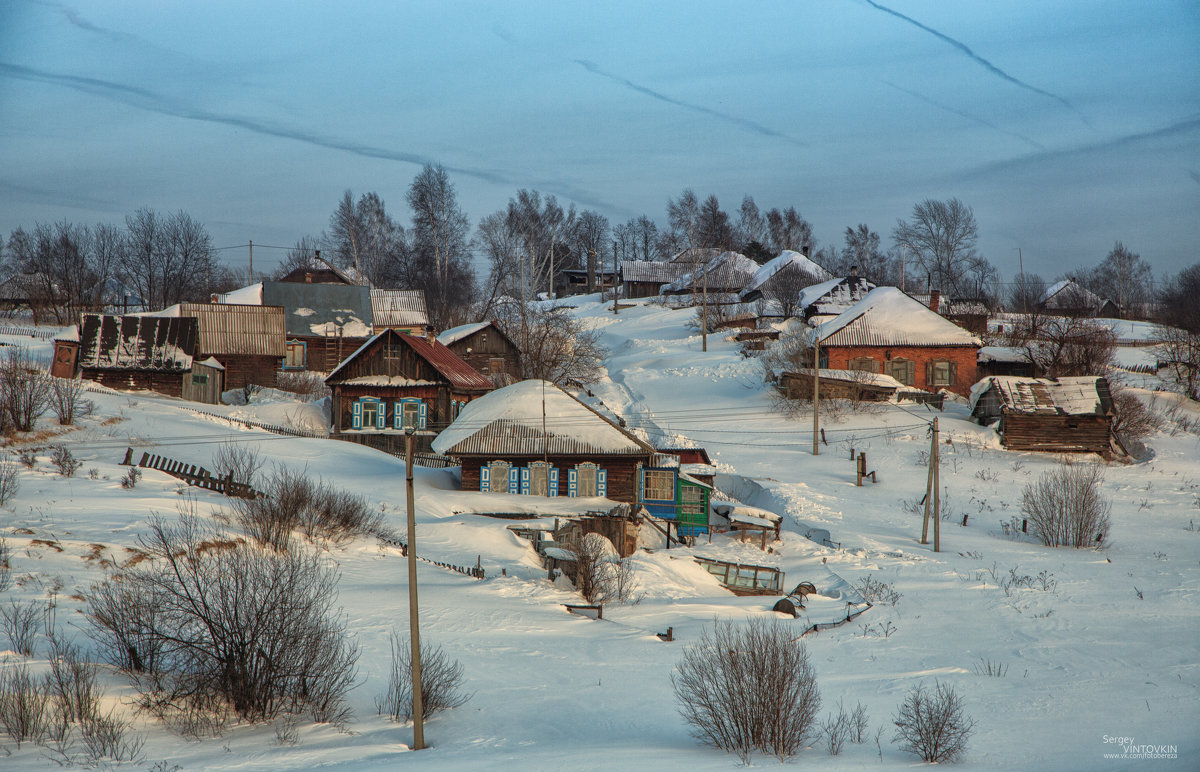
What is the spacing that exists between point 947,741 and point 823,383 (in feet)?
114

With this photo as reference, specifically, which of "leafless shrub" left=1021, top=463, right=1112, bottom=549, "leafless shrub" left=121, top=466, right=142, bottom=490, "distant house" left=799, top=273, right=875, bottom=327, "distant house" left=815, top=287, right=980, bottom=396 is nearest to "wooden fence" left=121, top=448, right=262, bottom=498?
"leafless shrub" left=121, top=466, right=142, bottom=490

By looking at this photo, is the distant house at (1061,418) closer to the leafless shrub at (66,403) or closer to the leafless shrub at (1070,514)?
the leafless shrub at (1070,514)

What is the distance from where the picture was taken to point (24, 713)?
10109 mm

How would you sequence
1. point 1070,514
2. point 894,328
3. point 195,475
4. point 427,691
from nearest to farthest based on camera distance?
point 427,691 < point 195,475 < point 1070,514 < point 894,328

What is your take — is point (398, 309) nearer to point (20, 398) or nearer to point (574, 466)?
point (20, 398)

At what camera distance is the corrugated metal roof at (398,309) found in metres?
56.4

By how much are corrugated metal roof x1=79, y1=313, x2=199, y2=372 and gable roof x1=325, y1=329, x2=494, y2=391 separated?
34.4 ft

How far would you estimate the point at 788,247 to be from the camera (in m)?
117

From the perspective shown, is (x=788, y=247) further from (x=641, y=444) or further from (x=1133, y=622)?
(x=1133, y=622)

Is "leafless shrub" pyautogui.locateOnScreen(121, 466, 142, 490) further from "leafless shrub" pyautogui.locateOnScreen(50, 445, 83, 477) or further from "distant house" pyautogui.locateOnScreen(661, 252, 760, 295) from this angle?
"distant house" pyautogui.locateOnScreen(661, 252, 760, 295)

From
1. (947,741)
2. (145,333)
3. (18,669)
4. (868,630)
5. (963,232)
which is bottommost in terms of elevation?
(868,630)

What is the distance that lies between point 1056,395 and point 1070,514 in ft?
45.5

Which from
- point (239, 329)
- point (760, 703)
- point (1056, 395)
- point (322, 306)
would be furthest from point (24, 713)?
point (322, 306)

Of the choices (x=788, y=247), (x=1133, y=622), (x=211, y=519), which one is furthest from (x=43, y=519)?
(x=788, y=247)
